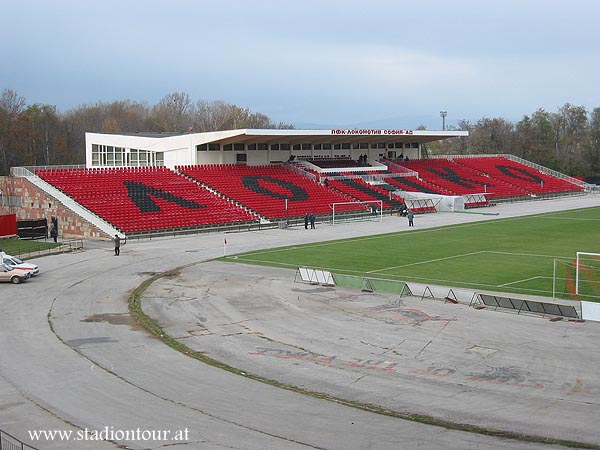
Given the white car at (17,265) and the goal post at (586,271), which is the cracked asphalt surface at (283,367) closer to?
the white car at (17,265)

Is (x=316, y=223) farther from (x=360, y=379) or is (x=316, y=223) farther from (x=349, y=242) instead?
(x=360, y=379)

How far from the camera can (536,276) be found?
1420 inches

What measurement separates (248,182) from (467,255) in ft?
105

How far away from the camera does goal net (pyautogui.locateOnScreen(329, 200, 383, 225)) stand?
66.9 m

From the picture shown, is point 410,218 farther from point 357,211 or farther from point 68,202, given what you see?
point 68,202

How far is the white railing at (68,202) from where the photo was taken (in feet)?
176

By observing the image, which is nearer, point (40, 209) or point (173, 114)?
point (40, 209)

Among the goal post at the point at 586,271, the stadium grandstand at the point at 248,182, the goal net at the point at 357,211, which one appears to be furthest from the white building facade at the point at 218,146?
the goal post at the point at 586,271

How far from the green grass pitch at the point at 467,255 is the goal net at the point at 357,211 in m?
10.2

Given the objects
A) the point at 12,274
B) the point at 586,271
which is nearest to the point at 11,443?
the point at 12,274

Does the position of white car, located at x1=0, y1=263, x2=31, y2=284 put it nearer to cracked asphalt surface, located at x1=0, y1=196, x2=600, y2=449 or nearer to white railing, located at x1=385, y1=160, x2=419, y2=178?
cracked asphalt surface, located at x1=0, y1=196, x2=600, y2=449

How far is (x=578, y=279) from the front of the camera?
110 ft

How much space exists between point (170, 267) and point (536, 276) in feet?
64.0

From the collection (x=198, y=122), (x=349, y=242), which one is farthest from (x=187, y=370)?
(x=198, y=122)
